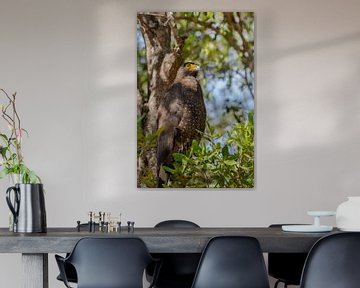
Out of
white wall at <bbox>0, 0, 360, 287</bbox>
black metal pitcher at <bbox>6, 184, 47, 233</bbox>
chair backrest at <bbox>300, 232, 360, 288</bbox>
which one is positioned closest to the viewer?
chair backrest at <bbox>300, 232, 360, 288</bbox>

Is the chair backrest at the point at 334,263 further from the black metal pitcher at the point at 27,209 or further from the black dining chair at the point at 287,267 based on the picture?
the black metal pitcher at the point at 27,209

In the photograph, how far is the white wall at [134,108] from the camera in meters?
5.59

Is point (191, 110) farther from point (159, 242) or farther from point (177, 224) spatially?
point (159, 242)

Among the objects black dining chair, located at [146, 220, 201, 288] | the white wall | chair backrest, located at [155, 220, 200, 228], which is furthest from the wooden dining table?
the white wall

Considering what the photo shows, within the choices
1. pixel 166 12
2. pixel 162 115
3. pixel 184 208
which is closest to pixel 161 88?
pixel 162 115

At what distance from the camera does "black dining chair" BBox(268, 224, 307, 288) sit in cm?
454

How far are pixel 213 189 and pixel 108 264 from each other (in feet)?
7.64

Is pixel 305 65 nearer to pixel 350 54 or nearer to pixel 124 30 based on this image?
pixel 350 54

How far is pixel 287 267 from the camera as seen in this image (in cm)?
462

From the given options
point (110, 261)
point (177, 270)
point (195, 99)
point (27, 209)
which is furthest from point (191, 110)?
point (110, 261)

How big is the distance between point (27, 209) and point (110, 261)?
56 centimetres

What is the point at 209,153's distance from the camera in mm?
5668

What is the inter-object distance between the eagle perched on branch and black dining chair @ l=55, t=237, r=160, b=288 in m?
2.20

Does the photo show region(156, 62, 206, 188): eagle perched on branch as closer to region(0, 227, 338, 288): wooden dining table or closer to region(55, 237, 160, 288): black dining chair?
region(0, 227, 338, 288): wooden dining table
